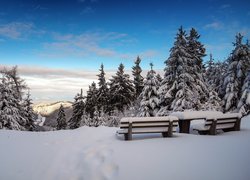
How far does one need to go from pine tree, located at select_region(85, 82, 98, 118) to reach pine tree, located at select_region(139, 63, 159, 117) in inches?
752

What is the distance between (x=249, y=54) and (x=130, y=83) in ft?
75.2

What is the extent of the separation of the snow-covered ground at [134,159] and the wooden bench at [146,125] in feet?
1.56

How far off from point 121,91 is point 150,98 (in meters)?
17.3

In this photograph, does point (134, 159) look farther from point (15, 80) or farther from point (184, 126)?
point (15, 80)

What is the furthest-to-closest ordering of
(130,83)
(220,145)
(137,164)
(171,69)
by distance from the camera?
(130,83), (171,69), (220,145), (137,164)

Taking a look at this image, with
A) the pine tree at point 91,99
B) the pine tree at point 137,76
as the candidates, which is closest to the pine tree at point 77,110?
the pine tree at point 91,99

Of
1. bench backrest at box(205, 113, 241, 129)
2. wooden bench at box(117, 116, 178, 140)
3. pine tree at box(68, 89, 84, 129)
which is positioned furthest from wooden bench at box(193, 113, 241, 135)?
pine tree at box(68, 89, 84, 129)

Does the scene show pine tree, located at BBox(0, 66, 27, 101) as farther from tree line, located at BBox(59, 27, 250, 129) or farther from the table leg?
the table leg

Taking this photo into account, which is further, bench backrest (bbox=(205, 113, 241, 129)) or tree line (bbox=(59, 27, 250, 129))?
tree line (bbox=(59, 27, 250, 129))

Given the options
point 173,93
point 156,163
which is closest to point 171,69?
point 173,93

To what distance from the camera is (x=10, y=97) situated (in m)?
28.6

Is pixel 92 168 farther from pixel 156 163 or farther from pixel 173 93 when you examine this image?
pixel 173 93

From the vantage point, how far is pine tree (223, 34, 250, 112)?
3075cm

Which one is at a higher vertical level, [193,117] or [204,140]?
[193,117]
